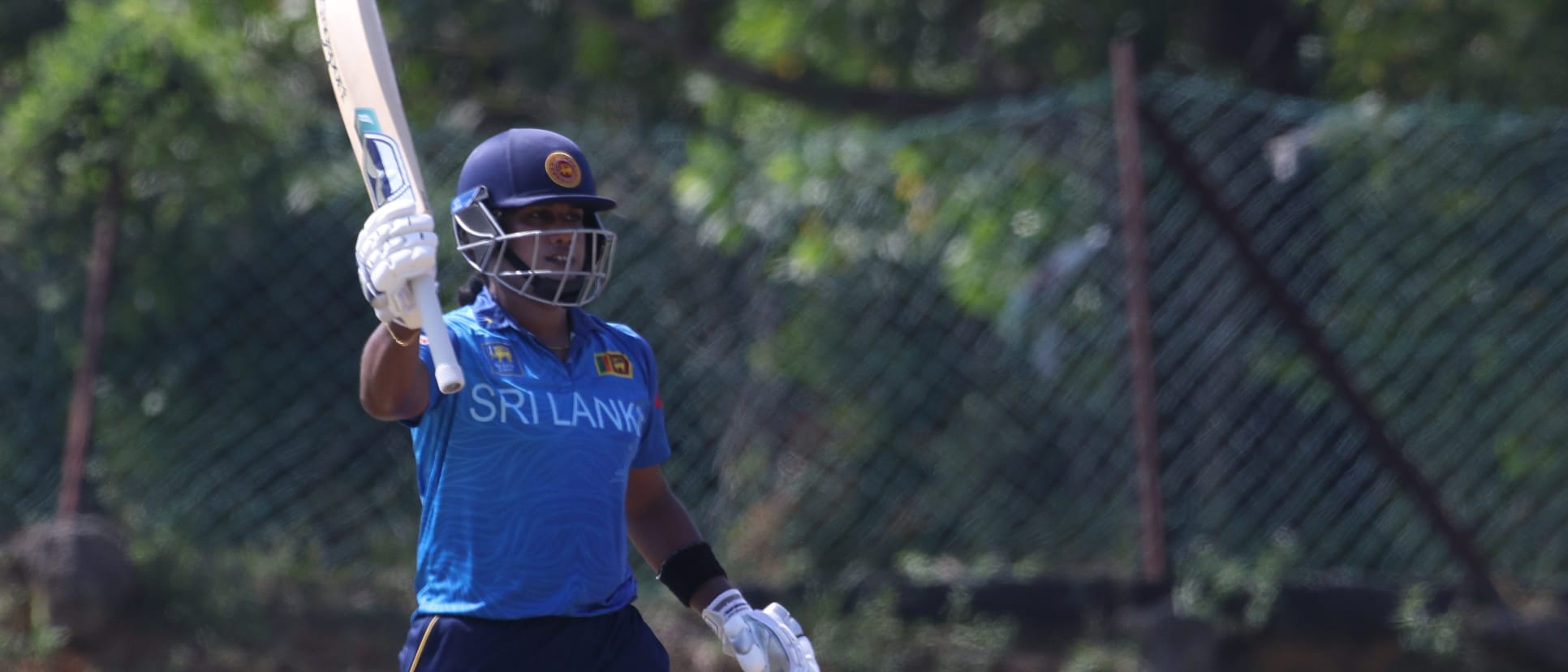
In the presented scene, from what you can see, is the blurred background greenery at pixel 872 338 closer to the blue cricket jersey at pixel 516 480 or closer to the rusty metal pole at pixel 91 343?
the rusty metal pole at pixel 91 343

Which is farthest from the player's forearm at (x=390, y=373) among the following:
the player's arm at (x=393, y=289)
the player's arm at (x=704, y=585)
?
the player's arm at (x=704, y=585)

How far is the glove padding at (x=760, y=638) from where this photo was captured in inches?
122

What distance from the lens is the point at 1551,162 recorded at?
17.5ft

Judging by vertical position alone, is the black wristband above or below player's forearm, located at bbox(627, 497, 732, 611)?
below

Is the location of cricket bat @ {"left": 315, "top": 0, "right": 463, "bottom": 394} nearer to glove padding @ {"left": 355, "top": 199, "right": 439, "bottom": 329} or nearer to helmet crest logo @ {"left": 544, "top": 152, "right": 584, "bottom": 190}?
glove padding @ {"left": 355, "top": 199, "right": 439, "bottom": 329}

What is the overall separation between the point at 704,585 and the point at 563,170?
2.74 feet

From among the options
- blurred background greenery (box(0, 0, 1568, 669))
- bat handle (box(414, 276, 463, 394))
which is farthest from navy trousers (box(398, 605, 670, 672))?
blurred background greenery (box(0, 0, 1568, 669))

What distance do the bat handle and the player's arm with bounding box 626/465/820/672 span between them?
0.65 meters

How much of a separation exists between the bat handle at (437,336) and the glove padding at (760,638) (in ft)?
2.65

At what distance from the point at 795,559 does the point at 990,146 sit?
5.05 feet

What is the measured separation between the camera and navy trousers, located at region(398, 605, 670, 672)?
292 cm

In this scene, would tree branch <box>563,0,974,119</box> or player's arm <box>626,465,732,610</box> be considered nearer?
player's arm <box>626,465,732,610</box>

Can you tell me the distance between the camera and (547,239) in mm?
3004

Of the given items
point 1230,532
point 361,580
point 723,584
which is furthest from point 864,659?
point 723,584
